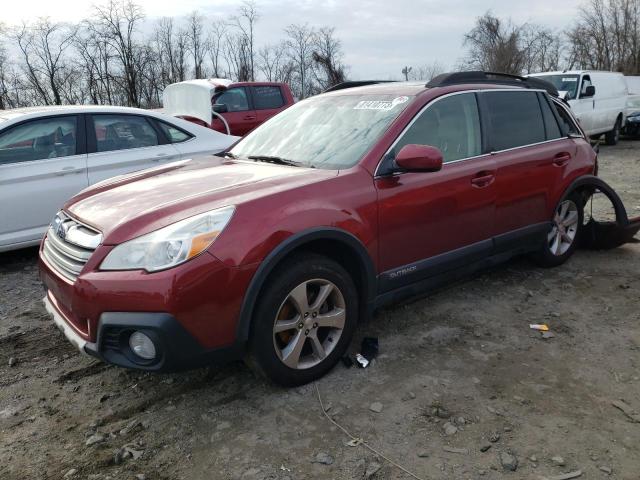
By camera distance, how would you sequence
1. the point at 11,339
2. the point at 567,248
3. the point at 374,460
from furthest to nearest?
1. the point at 567,248
2. the point at 11,339
3. the point at 374,460

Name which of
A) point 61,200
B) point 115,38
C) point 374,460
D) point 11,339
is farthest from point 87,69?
point 374,460

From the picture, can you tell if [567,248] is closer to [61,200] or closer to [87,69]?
[61,200]

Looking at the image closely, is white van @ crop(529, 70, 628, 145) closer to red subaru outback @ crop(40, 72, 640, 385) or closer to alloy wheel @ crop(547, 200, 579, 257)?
alloy wheel @ crop(547, 200, 579, 257)

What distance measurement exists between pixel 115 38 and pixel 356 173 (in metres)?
27.6

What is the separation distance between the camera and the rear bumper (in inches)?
96.9

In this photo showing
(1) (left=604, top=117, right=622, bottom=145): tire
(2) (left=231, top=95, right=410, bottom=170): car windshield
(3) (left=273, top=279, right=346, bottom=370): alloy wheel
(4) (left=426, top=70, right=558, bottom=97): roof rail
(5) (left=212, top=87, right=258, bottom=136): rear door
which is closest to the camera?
(3) (left=273, top=279, right=346, bottom=370): alloy wheel

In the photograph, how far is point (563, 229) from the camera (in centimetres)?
483

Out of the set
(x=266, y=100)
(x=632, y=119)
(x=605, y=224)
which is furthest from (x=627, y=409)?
(x=632, y=119)

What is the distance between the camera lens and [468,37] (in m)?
48.3

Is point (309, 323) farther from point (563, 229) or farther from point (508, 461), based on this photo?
point (563, 229)

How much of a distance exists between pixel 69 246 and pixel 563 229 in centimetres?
409

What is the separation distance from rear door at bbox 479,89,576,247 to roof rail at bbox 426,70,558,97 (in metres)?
0.12

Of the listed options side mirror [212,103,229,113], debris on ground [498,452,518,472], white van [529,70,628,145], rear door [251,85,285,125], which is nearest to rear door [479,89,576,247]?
debris on ground [498,452,518,472]

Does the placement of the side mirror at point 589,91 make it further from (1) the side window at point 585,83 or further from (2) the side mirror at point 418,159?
(2) the side mirror at point 418,159
